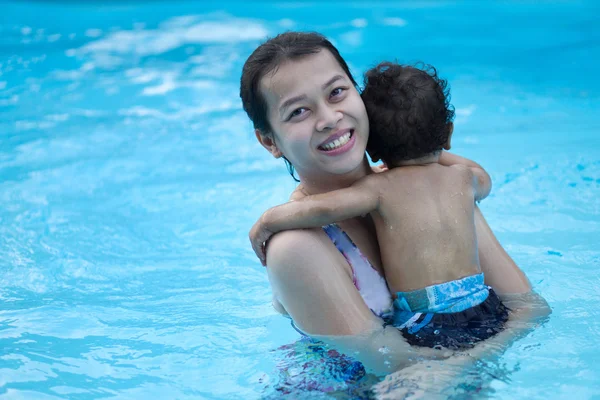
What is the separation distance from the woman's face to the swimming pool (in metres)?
A: 0.75

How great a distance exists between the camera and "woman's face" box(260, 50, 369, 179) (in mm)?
2771

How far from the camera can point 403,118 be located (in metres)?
2.83

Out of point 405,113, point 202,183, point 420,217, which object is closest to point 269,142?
point 405,113

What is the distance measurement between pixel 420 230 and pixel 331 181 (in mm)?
378

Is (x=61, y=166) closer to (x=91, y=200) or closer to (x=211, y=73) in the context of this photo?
(x=91, y=200)

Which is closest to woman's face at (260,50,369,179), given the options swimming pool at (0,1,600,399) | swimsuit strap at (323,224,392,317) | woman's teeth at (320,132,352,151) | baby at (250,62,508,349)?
woman's teeth at (320,132,352,151)

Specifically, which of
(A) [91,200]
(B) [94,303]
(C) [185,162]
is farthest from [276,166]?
(B) [94,303]

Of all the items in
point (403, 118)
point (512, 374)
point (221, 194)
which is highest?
point (221, 194)

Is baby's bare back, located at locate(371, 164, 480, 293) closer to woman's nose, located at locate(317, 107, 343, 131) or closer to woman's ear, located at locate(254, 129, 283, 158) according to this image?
woman's nose, located at locate(317, 107, 343, 131)

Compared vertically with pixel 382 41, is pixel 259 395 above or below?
below

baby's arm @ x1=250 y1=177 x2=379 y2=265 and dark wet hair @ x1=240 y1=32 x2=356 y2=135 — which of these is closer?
baby's arm @ x1=250 y1=177 x2=379 y2=265

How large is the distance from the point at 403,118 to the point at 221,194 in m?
3.08

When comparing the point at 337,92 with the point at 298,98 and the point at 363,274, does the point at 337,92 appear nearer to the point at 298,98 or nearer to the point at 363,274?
the point at 298,98

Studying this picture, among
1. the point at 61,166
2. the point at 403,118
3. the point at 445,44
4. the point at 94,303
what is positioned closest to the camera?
the point at 403,118
